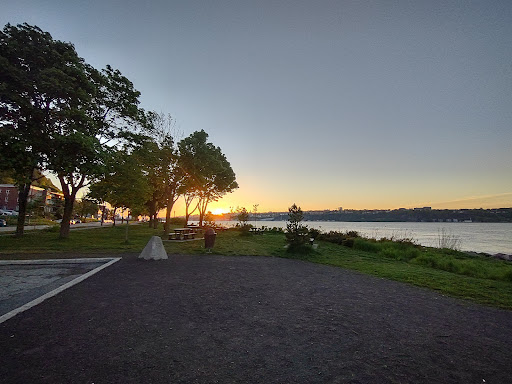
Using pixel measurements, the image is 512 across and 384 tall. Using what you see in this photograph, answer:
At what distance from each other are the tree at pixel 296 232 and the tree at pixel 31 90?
14156 mm

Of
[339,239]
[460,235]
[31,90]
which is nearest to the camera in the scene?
[31,90]

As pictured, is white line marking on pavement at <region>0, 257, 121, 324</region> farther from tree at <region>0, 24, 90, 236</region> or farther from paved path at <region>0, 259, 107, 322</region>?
tree at <region>0, 24, 90, 236</region>

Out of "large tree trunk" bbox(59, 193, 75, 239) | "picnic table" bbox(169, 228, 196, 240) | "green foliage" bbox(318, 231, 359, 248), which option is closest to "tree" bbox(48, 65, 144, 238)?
"large tree trunk" bbox(59, 193, 75, 239)

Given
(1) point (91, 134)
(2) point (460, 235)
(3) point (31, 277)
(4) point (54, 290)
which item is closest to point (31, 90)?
(1) point (91, 134)

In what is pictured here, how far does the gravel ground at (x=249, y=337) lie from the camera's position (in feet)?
10.8

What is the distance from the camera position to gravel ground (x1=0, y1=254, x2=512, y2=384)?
328 centimetres

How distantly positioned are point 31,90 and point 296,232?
688 inches

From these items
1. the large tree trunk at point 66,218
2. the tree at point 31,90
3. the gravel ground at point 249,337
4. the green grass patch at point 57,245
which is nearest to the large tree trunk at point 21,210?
the green grass patch at point 57,245

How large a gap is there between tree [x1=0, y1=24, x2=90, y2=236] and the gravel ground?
37.3 feet

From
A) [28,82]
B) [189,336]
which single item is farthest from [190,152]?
[189,336]

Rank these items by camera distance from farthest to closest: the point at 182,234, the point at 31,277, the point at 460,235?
1. the point at 460,235
2. the point at 182,234
3. the point at 31,277

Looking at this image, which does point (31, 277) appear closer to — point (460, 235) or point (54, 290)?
point (54, 290)

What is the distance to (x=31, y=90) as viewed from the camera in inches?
569

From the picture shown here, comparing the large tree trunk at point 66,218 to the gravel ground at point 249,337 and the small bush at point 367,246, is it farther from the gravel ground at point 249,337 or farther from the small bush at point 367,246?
the small bush at point 367,246
